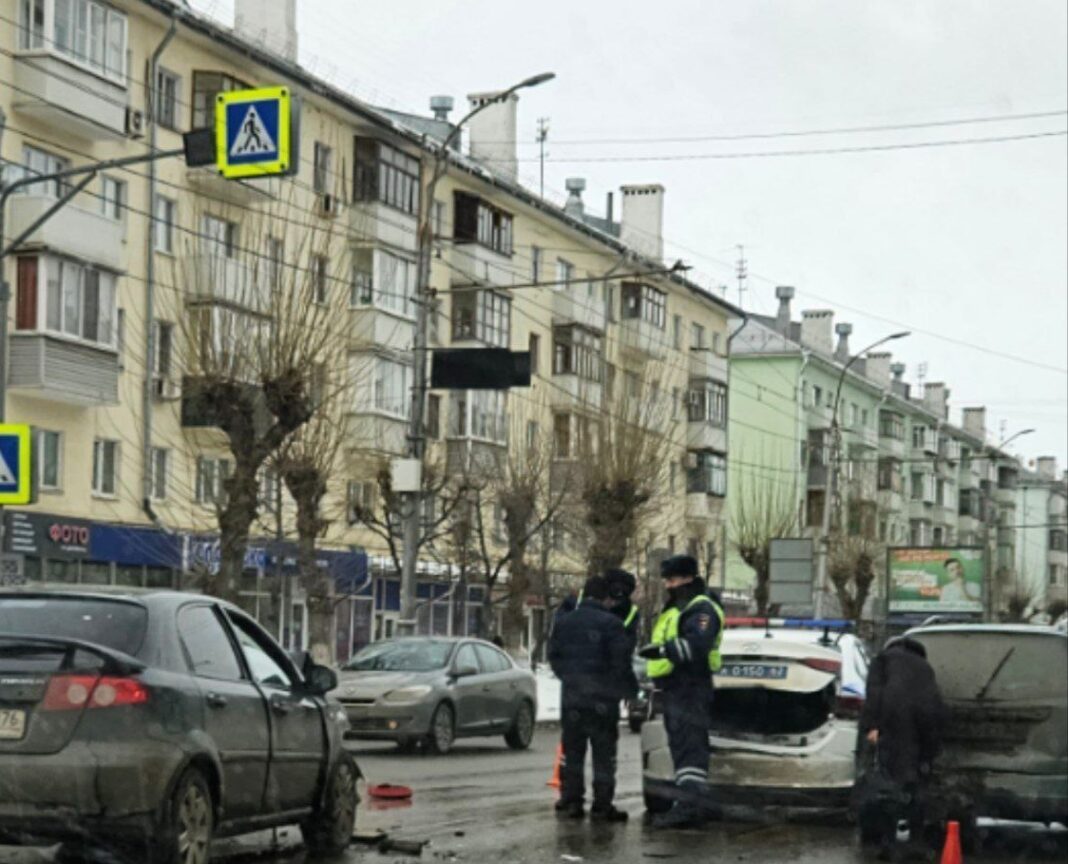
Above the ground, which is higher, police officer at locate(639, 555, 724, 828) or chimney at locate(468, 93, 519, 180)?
chimney at locate(468, 93, 519, 180)

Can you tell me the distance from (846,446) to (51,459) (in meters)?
57.4

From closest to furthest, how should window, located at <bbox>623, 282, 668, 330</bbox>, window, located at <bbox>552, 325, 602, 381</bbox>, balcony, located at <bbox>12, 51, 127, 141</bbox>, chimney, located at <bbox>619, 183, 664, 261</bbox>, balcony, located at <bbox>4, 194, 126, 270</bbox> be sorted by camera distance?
balcony, located at <bbox>4, 194, 126, 270</bbox> → balcony, located at <bbox>12, 51, 127, 141</bbox> → window, located at <bbox>552, 325, 602, 381</bbox> → window, located at <bbox>623, 282, 668, 330</bbox> → chimney, located at <bbox>619, 183, 664, 261</bbox>

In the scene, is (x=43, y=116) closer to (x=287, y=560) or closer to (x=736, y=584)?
(x=287, y=560)

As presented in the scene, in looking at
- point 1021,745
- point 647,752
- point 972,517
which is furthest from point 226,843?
point 972,517

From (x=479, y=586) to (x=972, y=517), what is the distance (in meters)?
62.6

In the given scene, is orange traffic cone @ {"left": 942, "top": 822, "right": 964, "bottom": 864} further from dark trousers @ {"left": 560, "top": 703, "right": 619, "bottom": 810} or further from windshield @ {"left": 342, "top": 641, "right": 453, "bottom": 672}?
windshield @ {"left": 342, "top": 641, "right": 453, "bottom": 672}

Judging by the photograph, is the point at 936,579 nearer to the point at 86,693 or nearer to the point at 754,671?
the point at 754,671

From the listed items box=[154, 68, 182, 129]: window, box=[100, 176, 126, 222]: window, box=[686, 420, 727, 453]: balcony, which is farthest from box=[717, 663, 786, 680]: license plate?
box=[686, 420, 727, 453]: balcony

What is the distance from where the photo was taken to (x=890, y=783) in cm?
1312

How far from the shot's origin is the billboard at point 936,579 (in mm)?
68938

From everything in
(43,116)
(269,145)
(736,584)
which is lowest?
(736,584)

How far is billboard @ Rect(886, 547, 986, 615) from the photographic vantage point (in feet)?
226

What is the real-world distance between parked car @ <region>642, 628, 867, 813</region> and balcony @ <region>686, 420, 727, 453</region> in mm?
55803

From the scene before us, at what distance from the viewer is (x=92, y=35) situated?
1501 inches
